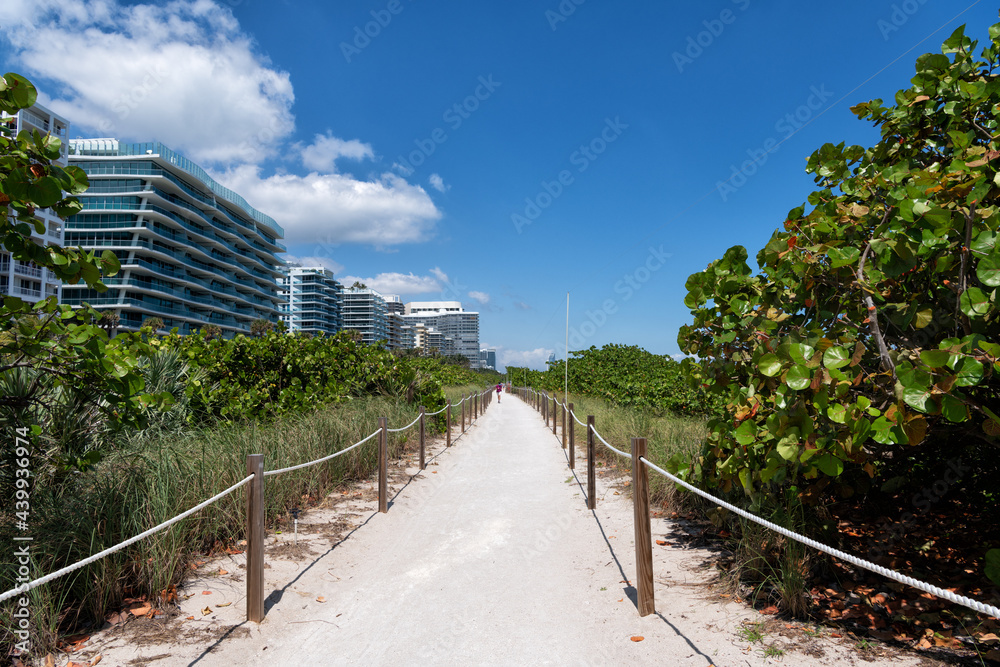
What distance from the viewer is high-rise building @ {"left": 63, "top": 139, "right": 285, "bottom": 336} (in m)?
66.7

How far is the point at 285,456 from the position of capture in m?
7.05

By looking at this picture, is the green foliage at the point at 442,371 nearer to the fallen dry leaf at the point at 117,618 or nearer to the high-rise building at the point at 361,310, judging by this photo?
the fallen dry leaf at the point at 117,618

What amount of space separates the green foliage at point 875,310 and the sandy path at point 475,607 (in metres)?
1.05

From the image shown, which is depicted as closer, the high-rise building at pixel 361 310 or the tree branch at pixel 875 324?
the tree branch at pixel 875 324

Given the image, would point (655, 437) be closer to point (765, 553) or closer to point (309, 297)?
point (765, 553)

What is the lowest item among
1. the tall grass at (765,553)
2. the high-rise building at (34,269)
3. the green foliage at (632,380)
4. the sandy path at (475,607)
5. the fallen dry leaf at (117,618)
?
the sandy path at (475,607)

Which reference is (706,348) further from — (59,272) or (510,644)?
(59,272)

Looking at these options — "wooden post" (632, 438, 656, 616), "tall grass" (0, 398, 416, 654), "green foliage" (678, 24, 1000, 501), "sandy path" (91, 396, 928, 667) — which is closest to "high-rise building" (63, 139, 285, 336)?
"tall grass" (0, 398, 416, 654)

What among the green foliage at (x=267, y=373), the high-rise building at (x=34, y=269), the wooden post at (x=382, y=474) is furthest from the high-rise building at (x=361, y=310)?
the wooden post at (x=382, y=474)

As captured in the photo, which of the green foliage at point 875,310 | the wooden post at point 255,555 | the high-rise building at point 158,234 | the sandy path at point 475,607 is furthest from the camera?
the high-rise building at point 158,234

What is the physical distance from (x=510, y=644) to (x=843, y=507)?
3.47m

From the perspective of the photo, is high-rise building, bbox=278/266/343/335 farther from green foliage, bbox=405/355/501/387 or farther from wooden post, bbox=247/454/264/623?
wooden post, bbox=247/454/264/623

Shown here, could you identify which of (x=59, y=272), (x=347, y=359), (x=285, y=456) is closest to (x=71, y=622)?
(x=59, y=272)

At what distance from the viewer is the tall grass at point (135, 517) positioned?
11.8ft
